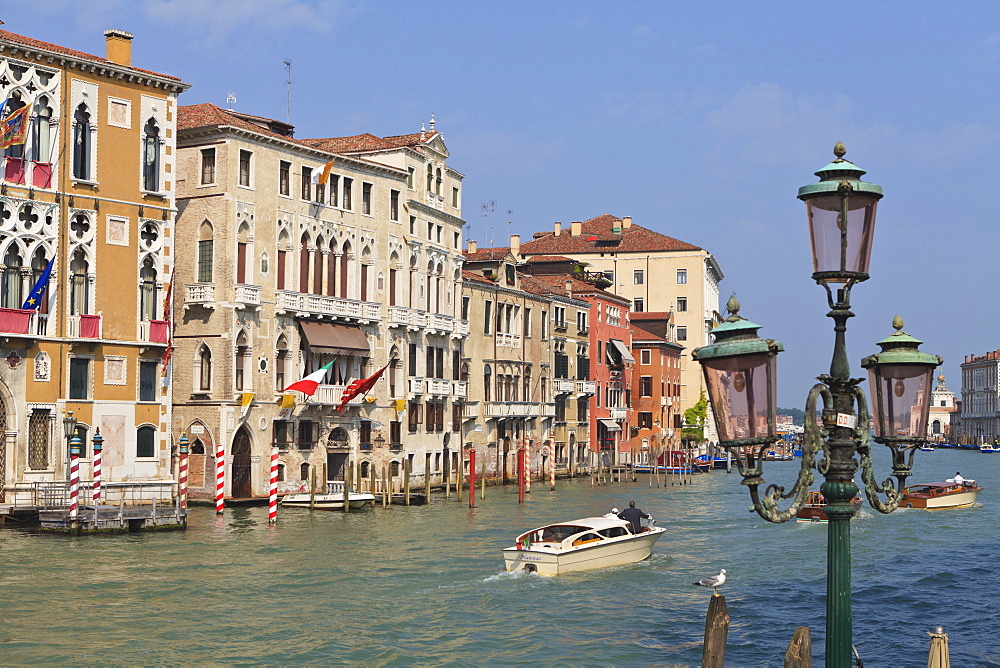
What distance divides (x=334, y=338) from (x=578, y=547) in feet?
59.9

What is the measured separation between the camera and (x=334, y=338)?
39.5 m

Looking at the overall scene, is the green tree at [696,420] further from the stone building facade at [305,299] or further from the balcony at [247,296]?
the balcony at [247,296]

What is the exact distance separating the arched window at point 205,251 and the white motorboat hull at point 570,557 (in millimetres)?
16946

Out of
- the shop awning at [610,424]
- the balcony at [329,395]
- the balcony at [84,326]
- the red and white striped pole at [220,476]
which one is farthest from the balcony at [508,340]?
the balcony at [84,326]

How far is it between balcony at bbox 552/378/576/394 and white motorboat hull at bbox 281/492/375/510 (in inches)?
900

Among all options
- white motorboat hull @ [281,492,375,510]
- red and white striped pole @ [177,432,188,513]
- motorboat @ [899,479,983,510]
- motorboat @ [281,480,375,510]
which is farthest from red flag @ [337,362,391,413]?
motorboat @ [899,479,983,510]

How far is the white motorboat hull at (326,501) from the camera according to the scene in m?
35.1

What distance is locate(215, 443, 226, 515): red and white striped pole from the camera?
3191 cm

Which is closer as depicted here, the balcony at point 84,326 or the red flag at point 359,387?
the balcony at point 84,326

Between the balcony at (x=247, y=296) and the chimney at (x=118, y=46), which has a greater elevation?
the chimney at (x=118, y=46)

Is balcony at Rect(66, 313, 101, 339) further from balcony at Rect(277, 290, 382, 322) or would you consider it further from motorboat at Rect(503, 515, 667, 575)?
motorboat at Rect(503, 515, 667, 575)

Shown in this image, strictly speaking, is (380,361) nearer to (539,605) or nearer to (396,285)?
(396,285)

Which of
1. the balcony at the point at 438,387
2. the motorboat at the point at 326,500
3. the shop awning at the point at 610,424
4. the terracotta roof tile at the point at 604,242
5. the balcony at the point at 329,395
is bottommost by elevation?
the motorboat at the point at 326,500

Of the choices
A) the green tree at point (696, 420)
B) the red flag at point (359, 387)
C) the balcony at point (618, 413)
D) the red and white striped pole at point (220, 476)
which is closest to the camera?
the red and white striped pole at point (220, 476)
